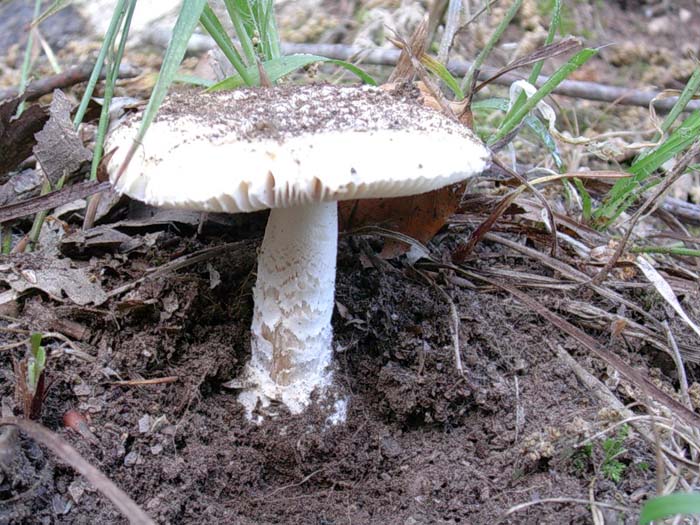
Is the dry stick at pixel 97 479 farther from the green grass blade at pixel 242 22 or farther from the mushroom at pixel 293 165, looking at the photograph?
the green grass blade at pixel 242 22

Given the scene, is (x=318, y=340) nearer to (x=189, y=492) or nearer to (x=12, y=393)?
(x=189, y=492)

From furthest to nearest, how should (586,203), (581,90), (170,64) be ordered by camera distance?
(581,90)
(586,203)
(170,64)

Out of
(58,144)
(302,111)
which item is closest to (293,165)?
(302,111)

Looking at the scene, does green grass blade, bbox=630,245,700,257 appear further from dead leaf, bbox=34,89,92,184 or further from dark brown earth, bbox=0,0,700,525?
dead leaf, bbox=34,89,92,184

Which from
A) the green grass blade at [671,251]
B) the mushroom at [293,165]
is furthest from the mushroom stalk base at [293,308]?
the green grass blade at [671,251]

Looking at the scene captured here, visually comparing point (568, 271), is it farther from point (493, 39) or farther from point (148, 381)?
point (148, 381)

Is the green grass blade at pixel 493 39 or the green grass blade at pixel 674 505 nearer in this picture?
the green grass blade at pixel 674 505

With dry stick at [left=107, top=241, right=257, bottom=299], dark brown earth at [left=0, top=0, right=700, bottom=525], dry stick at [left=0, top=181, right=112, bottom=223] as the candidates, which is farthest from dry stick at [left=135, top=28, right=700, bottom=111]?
dry stick at [left=0, top=181, right=112, bottom=223]

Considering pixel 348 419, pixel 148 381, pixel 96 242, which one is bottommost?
pixel 348 419
